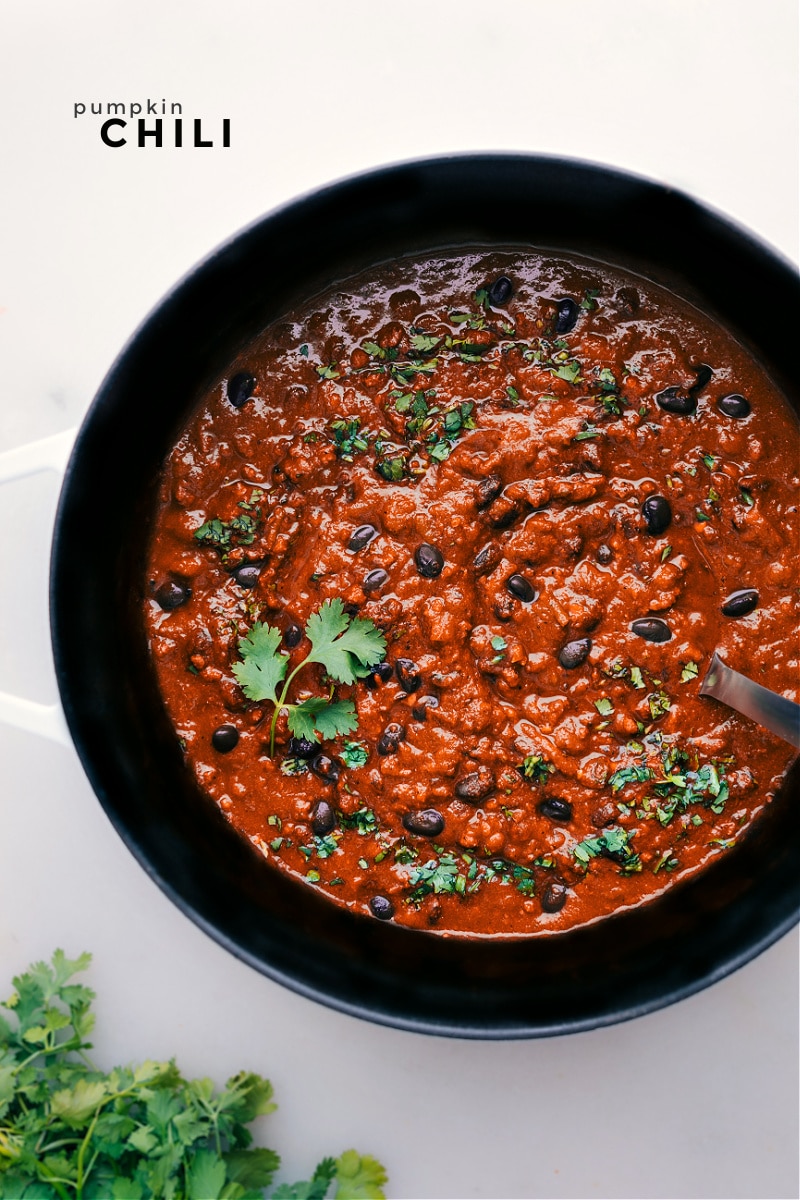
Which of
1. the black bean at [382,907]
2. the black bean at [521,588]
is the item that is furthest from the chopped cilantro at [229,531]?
the black bean at [382,907]

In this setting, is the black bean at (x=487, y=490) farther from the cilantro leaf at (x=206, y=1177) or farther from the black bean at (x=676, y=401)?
the cilantro leaf at (x=206, y=1177)

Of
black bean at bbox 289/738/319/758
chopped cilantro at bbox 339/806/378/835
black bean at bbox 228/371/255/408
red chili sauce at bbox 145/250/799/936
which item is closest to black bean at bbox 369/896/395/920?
red chili sauce at bbox 145/250/799/936

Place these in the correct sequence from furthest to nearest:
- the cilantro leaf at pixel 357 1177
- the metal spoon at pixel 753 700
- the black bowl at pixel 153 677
Result: the cilantro leaf at pixel 357 1177 < the black bowl at pixel 153 677 < the metal spoon at pixel 753 700

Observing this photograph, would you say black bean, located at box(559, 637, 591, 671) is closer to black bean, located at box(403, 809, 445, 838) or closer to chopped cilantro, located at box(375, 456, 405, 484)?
black bean, located at box(403, 809, 445, 838)

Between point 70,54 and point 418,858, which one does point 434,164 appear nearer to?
point 70,54

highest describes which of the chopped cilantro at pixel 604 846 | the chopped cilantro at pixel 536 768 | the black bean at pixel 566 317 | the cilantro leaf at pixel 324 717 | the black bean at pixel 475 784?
the black bean at pixel 566 317

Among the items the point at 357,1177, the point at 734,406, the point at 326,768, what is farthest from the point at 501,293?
the point at 357,1177

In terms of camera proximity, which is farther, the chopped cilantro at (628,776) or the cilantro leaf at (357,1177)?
the cilantro leaf at (357,1177)
